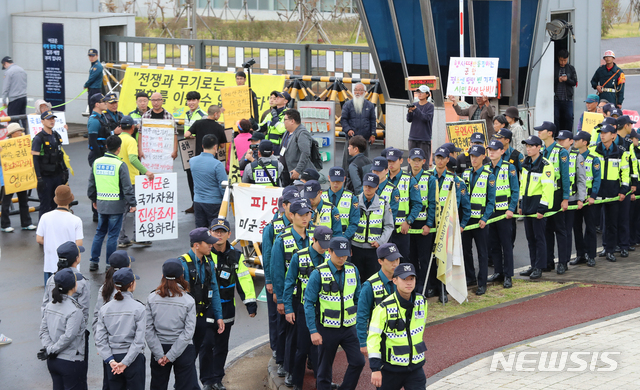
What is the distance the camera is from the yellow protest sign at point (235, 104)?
51.1 feet

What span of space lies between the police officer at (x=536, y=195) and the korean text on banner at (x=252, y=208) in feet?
12.3

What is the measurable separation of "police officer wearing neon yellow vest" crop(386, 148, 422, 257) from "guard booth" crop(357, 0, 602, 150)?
6.75 meters

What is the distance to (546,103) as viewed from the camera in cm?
1928

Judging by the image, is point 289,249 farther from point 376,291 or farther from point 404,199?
point 404,199

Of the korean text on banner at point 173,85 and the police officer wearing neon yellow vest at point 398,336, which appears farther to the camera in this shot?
the korean text on banner at point 173,85

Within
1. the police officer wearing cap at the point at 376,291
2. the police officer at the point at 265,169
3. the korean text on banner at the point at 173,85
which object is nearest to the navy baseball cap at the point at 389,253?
the police officer wearing cap at the point at 376,291

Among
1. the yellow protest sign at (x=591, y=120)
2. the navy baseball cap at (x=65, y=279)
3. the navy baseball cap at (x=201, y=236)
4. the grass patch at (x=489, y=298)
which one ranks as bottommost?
the grass patch at (x=489, y=298)

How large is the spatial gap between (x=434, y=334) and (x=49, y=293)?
14.6 ft

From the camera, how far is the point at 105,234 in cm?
1223

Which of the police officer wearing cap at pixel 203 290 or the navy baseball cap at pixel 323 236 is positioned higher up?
the navy baseball cap at pixel 323 236

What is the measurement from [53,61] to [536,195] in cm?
1723

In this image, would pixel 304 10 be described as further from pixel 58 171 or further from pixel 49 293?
pixel 49 293

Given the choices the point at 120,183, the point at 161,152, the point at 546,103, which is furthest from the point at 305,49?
Answer: the point at 120,183

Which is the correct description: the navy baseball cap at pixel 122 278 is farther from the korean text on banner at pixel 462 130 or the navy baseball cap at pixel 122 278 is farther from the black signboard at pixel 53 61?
the black signboard at pixel 53 61
